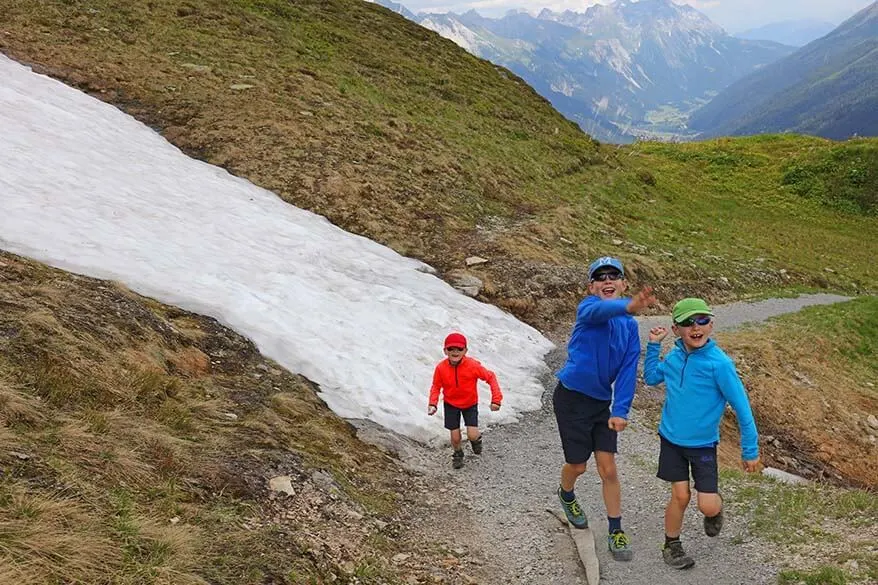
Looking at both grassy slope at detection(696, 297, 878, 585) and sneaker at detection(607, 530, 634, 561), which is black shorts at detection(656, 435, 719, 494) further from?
grassy slope at detection(696, 297, 878, 585)

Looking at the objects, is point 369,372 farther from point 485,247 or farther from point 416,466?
point 485,247

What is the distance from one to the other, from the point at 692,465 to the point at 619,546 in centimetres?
121

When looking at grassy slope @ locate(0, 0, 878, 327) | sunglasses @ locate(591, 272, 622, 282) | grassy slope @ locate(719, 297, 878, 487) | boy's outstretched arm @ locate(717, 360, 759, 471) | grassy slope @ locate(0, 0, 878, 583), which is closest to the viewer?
grassy slope @ locate(0, 0, 878, 583)

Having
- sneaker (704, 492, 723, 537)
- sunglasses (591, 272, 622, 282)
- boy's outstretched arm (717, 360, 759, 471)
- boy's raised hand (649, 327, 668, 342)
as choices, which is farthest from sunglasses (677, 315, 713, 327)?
sneaker (704, 492, 723, 537)

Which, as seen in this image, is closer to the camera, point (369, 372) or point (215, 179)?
point (369, 372)

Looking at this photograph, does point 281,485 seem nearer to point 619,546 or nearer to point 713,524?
point 619,546

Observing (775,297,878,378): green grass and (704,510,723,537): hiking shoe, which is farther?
(775,297,878,378): green grass

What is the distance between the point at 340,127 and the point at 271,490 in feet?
60.8

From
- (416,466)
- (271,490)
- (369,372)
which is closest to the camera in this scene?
(271,490)

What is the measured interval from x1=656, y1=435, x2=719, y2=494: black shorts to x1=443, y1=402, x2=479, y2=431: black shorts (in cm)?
348

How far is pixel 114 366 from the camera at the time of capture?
22.8 ft

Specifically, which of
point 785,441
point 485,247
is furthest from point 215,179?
point 785,441

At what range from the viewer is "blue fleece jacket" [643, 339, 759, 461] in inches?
215

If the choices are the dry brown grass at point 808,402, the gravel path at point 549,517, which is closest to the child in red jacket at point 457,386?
the gravel path at point 549,517
